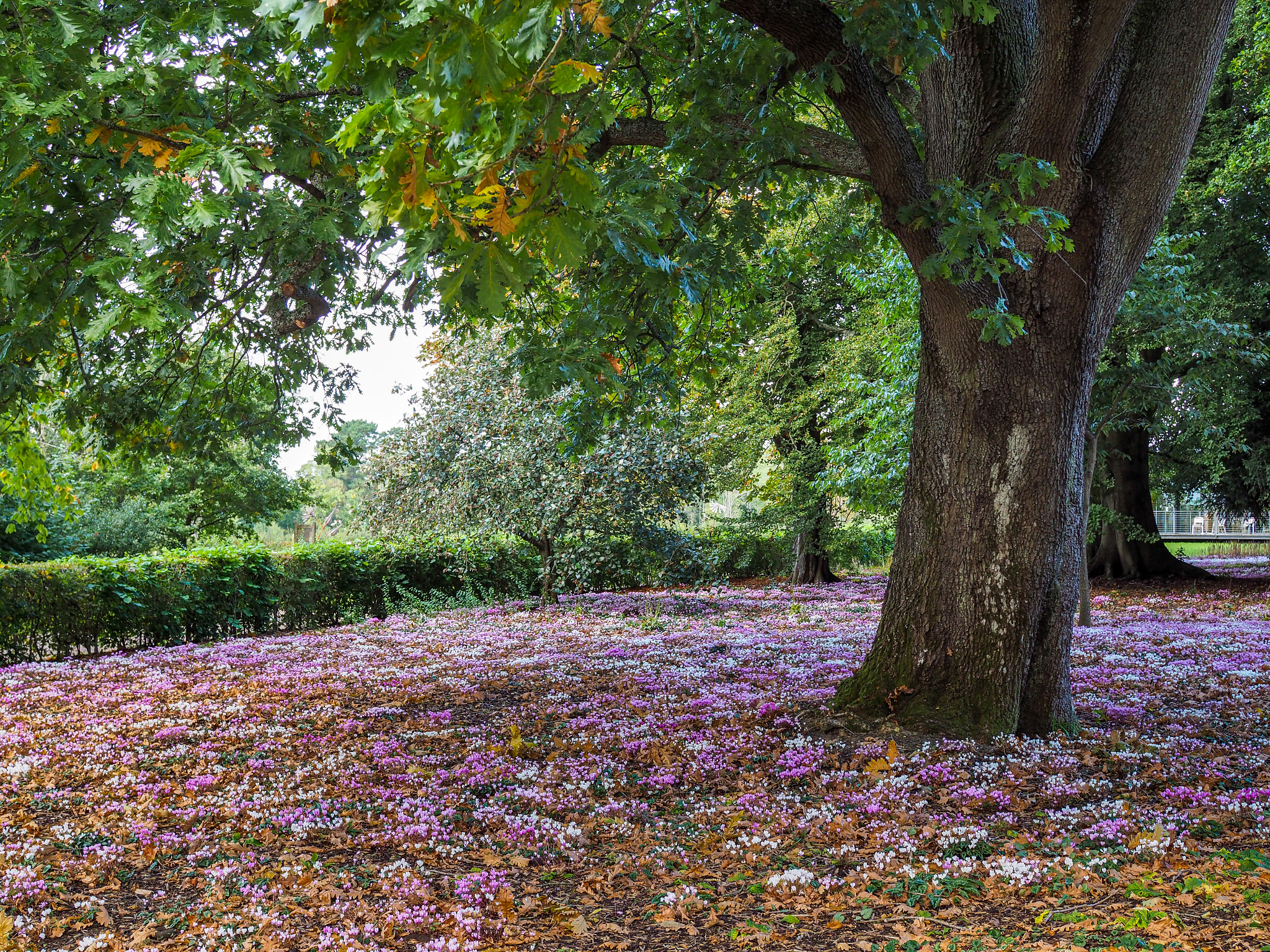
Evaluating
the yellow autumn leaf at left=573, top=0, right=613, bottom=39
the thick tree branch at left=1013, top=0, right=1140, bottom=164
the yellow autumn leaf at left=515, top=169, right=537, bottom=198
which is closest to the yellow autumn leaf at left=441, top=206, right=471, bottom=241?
the yellow autumn leaf at left=515, top=169, right=537, bottom=198

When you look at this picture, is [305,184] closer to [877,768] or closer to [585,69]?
[585,69]

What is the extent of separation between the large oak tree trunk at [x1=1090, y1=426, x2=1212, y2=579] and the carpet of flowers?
1136cm

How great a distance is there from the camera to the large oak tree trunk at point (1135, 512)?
1823cm

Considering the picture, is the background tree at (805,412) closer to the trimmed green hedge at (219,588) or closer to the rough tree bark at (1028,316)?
the trimmed green hedge at (219,588)

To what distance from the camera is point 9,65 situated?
3.35m

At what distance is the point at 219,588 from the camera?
1224cm

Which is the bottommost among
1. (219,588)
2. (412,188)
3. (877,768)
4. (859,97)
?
(877,768)

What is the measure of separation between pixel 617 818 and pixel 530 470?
910 cm

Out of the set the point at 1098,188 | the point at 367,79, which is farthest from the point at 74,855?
the point at 1098,188

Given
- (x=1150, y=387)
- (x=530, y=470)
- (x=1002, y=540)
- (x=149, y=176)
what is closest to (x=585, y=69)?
(x=149, y=176)

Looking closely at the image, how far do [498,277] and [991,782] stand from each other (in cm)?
401

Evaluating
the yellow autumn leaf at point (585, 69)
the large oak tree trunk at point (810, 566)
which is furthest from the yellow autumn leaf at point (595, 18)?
the large oak tree trunk at point (810, 566)

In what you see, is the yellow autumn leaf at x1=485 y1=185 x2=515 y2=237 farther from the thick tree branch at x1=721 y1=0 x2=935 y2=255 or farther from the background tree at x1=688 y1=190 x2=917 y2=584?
the background tree at x1=688 y1=190 x2=917 y2=584

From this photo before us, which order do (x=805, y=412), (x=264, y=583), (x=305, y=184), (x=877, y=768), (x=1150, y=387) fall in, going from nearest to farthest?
(x=877, y=768)
(x=305, y=184)
(x=1150, y=387)
(x=264, y=583)
(x=805, y=412)
